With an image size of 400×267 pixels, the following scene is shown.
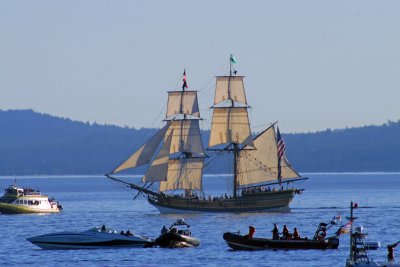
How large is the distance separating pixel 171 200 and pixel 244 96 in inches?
661

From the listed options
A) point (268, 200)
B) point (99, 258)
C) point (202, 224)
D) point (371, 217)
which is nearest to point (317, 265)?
point (99, 258)

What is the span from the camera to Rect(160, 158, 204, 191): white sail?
165 metres

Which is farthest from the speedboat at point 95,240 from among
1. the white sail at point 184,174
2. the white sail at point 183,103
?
the white sail at point 183,103

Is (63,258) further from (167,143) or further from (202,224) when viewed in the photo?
(167,143)

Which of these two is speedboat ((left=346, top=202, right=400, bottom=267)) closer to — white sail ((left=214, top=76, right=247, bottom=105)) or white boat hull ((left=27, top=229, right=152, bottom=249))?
white boat hull ((left=27, top=229, right=152, bottom=249))

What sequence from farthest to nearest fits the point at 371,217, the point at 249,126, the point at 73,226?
the point at 249,126, the point at 371,217, the point at 73,226

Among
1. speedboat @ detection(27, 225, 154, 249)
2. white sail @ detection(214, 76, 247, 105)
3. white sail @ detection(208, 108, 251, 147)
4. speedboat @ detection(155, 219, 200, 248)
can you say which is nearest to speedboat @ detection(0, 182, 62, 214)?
white sail @ detection(208, 108, 251, 147)

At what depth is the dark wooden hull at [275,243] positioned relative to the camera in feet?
325

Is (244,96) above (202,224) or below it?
above

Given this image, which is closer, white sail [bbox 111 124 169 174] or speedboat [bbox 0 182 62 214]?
white sail [bbox 111 124 169 174]

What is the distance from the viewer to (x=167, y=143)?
163 meters

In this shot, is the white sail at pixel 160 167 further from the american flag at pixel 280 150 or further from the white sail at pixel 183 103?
the american flag at pixel 280 150

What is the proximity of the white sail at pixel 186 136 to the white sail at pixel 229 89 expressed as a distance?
4.46m

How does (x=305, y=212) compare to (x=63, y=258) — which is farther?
(x=305, y=212)
